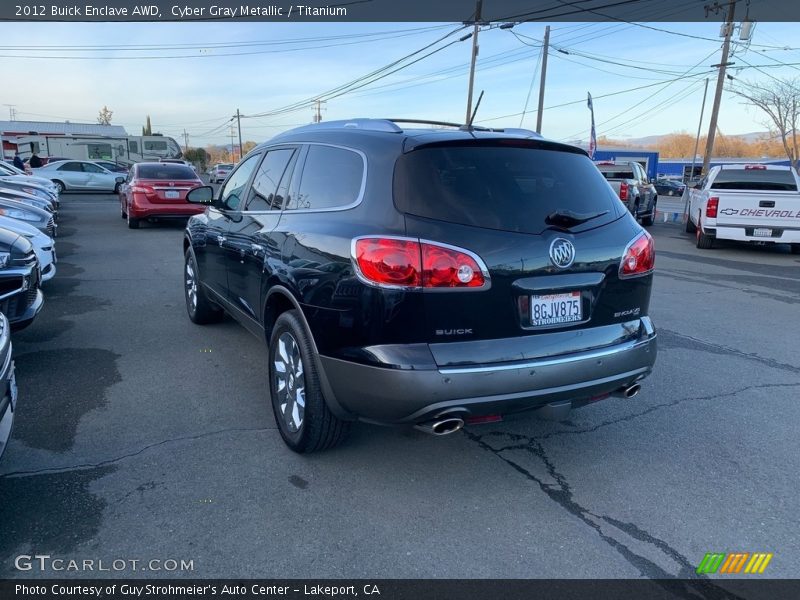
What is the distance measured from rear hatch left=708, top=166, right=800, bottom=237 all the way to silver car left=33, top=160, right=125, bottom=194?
26099 mm

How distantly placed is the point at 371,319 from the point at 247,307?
1.90 m

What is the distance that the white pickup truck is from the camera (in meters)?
11.8

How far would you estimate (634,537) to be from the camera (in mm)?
2852

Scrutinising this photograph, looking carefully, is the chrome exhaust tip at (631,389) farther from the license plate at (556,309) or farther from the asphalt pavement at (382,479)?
the license plate at (556,309)

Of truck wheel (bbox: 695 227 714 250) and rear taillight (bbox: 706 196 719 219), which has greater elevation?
rear taillight (bbox: 706 196 719 219)

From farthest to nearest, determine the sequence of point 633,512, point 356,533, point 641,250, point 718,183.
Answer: point 718,183 < point 641,250 < point 633,512 < point 356,533

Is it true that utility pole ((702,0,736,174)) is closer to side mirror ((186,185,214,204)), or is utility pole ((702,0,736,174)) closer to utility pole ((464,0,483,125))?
utility pole ((464,0,483,125))

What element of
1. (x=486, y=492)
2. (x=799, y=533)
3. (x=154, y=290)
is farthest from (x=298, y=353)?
(x=154, y=290)

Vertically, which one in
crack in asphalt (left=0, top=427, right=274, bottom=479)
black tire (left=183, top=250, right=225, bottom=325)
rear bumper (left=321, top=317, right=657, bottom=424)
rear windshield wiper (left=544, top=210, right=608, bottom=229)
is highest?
rear windshield wiper (left=544, top=210, right=608, bottom=229)

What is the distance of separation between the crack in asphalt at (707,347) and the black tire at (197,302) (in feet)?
15.0

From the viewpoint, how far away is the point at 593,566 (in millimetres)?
2643

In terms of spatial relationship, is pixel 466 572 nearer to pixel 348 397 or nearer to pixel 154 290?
pixel 348 397

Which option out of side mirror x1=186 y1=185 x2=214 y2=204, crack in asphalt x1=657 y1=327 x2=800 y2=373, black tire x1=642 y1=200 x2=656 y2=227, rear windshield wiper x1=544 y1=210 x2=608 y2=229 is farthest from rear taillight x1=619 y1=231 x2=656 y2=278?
black tire x1=642 y1=200 x2=656 y2=227

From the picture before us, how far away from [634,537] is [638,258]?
4.97 feet
